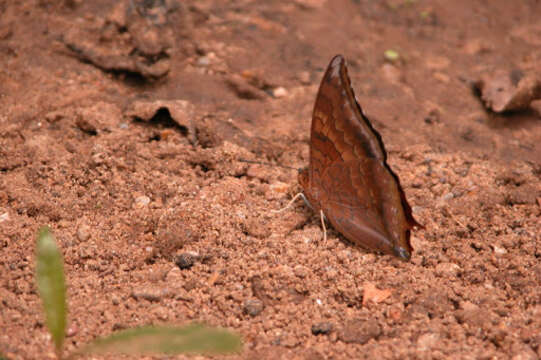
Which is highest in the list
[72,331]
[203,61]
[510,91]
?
[510,91]

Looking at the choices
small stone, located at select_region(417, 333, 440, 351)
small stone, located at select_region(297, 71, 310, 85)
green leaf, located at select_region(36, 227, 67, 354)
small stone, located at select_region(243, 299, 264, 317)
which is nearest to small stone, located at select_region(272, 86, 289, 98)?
small stone, located at select_region(297, 71, 310, 85)

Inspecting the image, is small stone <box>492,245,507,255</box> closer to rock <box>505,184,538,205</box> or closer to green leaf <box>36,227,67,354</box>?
rock <box>505,184,538,205</box>

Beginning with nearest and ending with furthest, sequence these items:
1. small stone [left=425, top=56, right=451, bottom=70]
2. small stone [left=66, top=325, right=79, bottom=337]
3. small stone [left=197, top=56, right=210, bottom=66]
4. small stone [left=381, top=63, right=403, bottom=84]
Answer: small stone [left=66, top=325, right=79, bottom=337], small stone [left=197, top=56, right=210, bottom=66], small stone [left=381, top=63, right=403, bottom=84], small stone [left=425, top=56, right=451, bottom=70]

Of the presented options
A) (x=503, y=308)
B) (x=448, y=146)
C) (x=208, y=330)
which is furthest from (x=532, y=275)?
(x=208, y=330)

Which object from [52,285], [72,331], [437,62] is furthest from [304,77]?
[52,285]

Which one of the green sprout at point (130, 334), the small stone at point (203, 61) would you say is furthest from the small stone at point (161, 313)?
the small stone at point (203, 61)

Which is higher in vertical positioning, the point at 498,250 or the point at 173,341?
the point at 173,341

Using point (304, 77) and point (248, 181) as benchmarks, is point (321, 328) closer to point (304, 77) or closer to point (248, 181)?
point (248, 181)
